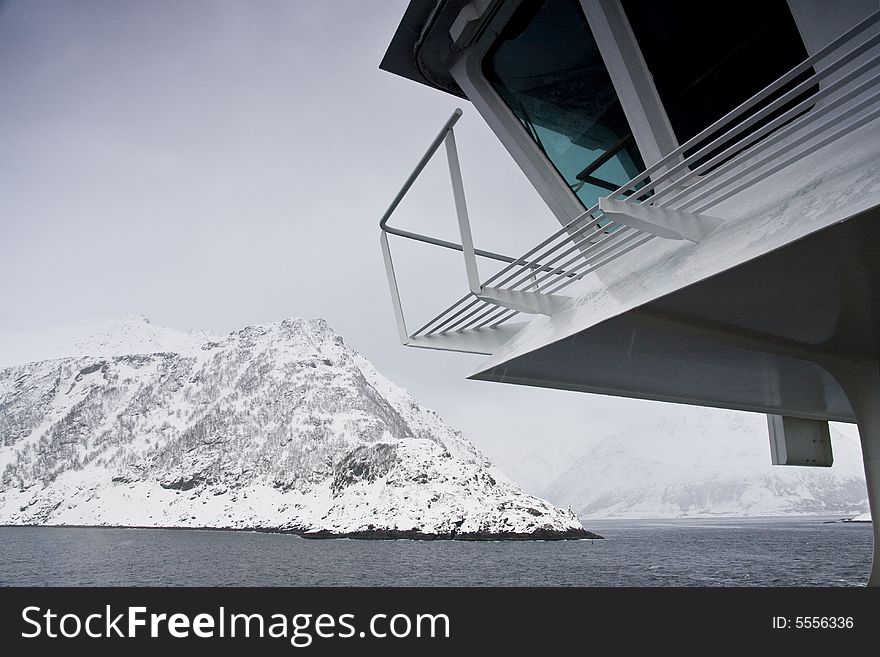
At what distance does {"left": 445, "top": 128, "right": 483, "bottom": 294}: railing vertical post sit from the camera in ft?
21.1

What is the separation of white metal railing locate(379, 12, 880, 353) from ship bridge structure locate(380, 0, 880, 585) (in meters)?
0.02

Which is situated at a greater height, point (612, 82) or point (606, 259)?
point (612, 82)

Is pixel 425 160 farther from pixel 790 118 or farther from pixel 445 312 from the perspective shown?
pixel 790 118

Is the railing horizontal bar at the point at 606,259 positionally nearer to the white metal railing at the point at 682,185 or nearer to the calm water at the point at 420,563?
the white metal railing at the point at 682,185

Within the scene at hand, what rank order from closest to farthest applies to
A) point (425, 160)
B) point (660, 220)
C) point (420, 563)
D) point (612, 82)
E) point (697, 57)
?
point (660, 220)
point (697, 57)
point (425, 160)
point (612, 82)
point (420, 563)

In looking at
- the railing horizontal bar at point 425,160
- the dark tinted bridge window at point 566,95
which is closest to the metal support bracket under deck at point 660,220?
the railing horizontal bar at point 425,160

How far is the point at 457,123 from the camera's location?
20.7 feet

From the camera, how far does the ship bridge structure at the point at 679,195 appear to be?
429 centimetres

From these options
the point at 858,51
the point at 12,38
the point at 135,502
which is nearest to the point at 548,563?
the point at 858,51

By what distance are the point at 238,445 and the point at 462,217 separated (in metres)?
159

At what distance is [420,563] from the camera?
78.1 m

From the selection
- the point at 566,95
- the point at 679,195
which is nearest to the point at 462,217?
the point at 679,195

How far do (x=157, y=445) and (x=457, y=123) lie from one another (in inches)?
6514

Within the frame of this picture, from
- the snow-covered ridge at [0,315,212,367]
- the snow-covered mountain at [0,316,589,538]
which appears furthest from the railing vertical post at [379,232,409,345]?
the snow-covered ridge at [0,315,212,367]
